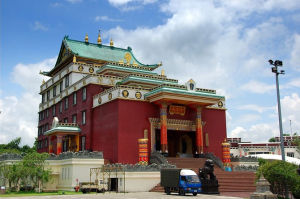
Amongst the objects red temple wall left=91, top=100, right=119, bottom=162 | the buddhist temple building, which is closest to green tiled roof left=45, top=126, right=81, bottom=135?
the buddhist temple building

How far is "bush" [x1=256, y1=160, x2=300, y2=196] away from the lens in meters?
18.6

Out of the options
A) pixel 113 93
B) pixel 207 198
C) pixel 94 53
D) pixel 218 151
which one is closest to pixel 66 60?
pixel 94 53

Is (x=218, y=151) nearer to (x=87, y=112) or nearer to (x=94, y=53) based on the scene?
(x=87, y=112)

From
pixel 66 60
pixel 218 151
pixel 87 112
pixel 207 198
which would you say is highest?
pixel 66 60

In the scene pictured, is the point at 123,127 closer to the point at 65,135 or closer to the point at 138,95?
the point at 138,95

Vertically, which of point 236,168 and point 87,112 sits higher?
point 87,112

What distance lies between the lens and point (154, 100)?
33219 millimetres

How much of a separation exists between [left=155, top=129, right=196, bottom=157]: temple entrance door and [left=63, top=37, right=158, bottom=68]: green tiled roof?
34.9 ft

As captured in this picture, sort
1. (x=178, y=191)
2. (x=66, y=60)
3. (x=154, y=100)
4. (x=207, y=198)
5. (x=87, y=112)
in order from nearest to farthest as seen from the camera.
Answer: (x=207, y=198) < (x=178, y=191) < (x=154, y=100) < (x=87, y=112) < (x=66, y=60)

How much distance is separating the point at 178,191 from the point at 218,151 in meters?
15.5

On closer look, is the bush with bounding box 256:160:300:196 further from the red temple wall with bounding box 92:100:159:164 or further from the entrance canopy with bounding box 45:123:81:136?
the entrance canopy with bounding box 45:123:81:136

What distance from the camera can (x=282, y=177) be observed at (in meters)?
18.8

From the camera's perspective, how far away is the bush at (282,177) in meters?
18.6

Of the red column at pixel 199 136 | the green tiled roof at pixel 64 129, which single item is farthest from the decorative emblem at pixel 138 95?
the green tiled roof at pixel 64 129
